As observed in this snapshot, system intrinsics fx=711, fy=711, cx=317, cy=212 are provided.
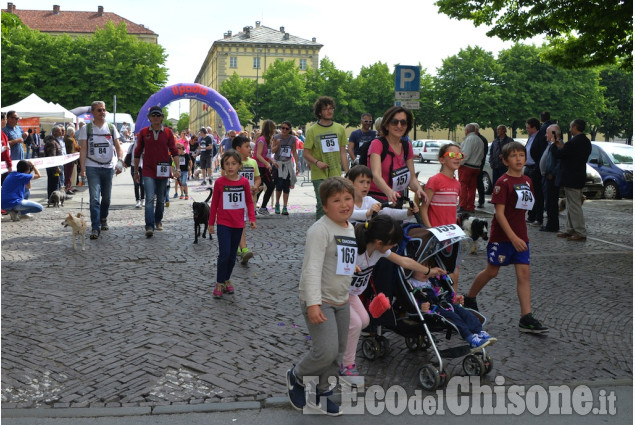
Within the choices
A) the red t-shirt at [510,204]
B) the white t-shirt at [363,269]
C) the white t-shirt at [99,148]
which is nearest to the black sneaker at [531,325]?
the red t-shirt at [510,204]

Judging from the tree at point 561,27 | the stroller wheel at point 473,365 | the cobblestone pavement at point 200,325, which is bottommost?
the cobblestone pavement at point 200,325

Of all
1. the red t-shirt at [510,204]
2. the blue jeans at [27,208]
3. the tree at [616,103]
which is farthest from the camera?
the tree at [616,103]

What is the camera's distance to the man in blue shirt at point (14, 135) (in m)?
16.1

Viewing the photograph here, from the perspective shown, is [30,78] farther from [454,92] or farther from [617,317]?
[617,317]

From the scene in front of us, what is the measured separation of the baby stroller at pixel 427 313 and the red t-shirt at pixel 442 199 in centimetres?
90

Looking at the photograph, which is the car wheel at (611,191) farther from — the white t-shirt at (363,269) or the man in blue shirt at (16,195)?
the white t-shirt at (363,269)

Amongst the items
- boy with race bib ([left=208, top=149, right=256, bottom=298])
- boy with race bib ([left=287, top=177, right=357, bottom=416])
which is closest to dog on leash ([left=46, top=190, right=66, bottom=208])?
boy with race bib ([left=208, top=149, right=256, bottom=298])

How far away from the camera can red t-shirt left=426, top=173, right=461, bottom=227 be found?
6.14 metres

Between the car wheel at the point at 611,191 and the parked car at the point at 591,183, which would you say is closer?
the parked car at the point at 591,183

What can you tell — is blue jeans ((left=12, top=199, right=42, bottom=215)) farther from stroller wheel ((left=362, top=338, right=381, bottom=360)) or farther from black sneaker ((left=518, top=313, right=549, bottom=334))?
black sneaker ((left=518, top=313, right=549, bottom=334))

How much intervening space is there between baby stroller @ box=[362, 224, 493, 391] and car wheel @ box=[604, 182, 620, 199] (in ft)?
52.9

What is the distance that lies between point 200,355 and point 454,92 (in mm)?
69494

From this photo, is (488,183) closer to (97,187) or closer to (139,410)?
(97,187)

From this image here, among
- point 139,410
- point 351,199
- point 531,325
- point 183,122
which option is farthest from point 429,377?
point 183,122
